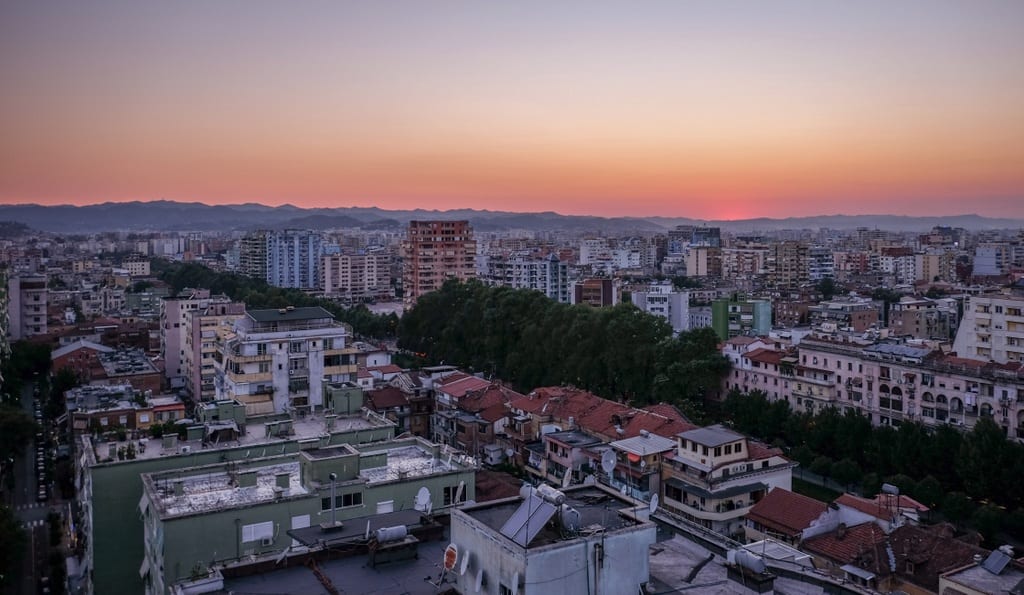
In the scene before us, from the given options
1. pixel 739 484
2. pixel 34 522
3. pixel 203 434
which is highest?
pixel 203 434

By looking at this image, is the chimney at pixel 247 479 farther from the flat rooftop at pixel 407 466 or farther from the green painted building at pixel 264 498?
the flat rooftop at pixel 407 466

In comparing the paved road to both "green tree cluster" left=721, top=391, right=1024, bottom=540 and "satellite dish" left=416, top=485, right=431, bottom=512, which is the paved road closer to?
"satellite dish" left=416, top=485, right=431, bottom=512

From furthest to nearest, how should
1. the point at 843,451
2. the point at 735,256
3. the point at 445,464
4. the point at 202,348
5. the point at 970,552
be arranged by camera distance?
1. the point at 735,256
2. the point at 202,348
3. the point at 843,451
4. the point at 970,552
5. the point at 445,464

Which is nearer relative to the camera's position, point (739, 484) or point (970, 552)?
point (970, 552)

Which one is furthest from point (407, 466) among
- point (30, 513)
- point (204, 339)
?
point (204, 339)

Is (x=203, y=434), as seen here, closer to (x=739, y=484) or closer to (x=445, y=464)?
(x=445, y=464)

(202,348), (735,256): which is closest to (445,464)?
(202,348)

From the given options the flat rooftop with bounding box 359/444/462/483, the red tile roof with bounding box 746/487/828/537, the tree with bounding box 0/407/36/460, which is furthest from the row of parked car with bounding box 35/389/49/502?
the red tile roof with bounding box 746/487/828/537
